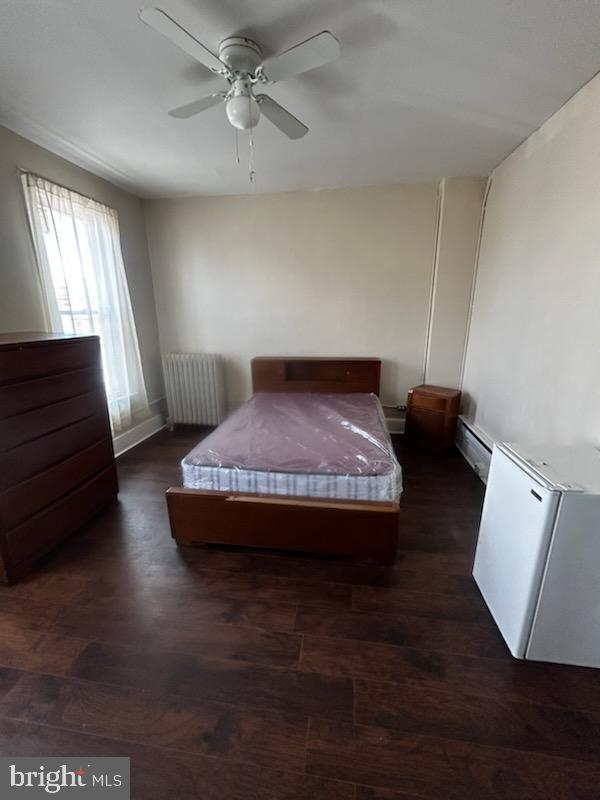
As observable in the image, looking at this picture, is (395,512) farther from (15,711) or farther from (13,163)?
(13,163)

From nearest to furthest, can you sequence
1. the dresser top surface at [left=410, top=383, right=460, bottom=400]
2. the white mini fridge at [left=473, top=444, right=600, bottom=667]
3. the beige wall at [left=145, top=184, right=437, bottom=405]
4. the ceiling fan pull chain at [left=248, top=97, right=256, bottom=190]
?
the white mini fridge at [left=473, top=444, right=600, bottom=667] → the ceiling fan pull chain at [left=248, top=97, right=256, bottom=190] → the dresser top surface at [left=410, top=383, right=460, bottom=400] → the beige wall at [left=145, top=184, right=437, bottom=405]

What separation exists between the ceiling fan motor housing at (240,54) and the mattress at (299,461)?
6.11 ft

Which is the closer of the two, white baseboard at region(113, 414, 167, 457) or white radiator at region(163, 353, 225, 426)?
white baseboard at region(113, 414, 167, 457)

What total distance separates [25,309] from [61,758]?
2434mm

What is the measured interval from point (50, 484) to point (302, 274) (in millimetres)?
2829

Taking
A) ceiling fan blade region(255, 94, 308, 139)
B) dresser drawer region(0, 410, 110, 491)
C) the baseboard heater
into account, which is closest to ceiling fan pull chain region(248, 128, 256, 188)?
ceiling fan blade region(255, 94, 308, 139)

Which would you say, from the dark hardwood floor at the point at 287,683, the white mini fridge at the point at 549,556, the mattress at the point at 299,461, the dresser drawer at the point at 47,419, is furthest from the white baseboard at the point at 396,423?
the dresser drawer at the point at 47,419

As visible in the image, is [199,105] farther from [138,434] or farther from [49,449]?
[138,434]

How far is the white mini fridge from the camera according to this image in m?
1.17

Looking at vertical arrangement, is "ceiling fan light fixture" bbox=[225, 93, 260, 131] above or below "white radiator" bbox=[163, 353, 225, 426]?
above

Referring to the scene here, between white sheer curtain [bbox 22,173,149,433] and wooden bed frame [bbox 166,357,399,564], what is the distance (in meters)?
1.73

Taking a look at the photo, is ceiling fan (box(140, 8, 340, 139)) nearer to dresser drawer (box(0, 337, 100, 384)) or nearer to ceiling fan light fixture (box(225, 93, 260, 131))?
ceiling fan light fixture (box(225, 93, 260, 131))

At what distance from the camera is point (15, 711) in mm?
1175

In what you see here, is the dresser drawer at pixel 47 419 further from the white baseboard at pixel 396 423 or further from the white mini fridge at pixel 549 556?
the white baseboard at pixel 396 423
